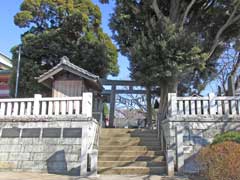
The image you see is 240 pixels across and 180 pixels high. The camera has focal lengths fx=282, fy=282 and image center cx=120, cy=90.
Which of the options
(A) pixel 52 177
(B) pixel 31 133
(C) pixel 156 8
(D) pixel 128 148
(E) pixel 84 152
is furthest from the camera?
(C) pixel 156 8

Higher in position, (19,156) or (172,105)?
(172,105)

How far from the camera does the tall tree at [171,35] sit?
10.3m

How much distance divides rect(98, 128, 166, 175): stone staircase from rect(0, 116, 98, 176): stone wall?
84 centimetres

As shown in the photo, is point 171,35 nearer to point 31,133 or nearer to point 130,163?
point 130,163

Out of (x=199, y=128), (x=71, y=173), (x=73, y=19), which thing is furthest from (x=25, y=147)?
(x=73, y=19)

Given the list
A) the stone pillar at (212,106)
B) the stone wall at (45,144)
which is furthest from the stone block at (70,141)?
the stone pillar at (212,106)

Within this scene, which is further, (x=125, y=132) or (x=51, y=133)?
(x=125, y=132)

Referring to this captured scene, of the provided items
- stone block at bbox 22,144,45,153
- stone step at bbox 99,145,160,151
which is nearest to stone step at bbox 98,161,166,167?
stone step at bbox 99,145,160,151

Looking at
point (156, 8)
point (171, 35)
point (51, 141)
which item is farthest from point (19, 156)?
point (156, 8)

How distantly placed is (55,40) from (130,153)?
8243 millimetres

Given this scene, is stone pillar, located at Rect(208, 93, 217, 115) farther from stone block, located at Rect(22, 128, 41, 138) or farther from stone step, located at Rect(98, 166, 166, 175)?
stone block, located at Rect(22, 128, 41, 138)

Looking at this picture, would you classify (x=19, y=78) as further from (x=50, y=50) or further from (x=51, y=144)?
(x=51, y=144)

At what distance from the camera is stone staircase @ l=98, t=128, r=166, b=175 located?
804cm

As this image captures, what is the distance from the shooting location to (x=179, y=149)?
8.24 metres
